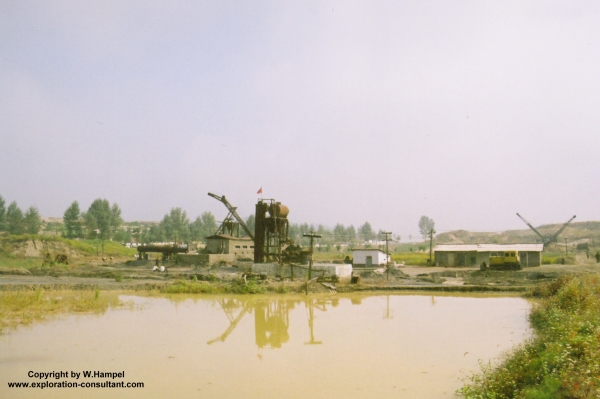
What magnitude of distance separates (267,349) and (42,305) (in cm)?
1182

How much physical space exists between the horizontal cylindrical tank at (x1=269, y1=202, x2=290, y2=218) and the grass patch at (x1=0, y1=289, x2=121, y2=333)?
14.6 metres

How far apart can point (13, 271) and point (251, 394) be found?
33448 millimetres

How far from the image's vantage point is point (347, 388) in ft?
31.5

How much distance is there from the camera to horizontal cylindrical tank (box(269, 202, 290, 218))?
35.7m

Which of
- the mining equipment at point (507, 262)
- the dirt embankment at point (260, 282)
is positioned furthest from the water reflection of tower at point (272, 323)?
the mining equipment at point (507, 262)

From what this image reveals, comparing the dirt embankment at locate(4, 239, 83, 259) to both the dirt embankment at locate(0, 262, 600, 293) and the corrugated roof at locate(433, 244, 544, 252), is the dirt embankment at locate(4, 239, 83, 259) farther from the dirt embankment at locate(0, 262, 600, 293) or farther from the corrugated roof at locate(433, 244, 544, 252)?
the corrugated roof at locate(433, 244, 544, 252)

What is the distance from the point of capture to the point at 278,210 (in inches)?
1404

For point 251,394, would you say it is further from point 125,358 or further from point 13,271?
point 13,271

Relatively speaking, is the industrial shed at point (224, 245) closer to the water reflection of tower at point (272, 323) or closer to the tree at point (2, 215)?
the water reflection of tower at point (272, 323)

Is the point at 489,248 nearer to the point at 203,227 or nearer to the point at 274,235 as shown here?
the point at 274,235

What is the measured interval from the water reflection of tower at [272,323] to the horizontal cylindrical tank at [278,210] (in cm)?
1256

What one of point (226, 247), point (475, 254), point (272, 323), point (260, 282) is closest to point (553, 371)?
point (272, 323)

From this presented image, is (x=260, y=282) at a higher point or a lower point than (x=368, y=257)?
lower

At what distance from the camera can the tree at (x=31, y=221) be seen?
93375 mm
